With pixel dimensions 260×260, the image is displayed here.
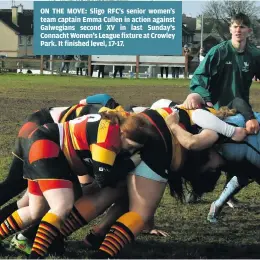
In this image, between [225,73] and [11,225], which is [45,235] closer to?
[11,225]

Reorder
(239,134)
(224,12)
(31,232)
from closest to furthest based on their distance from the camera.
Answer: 1. (239,134)
2. (31,232)
3. (224,12)

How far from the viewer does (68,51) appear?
47094 millimetres

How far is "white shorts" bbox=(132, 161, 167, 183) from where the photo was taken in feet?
18.0

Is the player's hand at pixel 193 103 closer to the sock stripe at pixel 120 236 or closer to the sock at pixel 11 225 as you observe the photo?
the sock stripe at pixel 120 236

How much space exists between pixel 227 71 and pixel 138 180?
2177 mm

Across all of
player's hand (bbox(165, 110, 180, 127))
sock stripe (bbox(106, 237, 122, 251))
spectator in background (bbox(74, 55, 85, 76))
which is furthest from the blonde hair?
spectator in background (bbox(74, 55, 85, 76))

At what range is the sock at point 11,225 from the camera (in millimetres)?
5738

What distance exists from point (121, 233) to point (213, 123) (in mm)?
1092

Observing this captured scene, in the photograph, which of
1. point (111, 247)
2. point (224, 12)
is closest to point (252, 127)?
point (111, 247)

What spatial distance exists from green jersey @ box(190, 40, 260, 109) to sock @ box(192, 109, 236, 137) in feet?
5.23

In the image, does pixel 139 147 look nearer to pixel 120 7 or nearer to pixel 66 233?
pixel 66 233

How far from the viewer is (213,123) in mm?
5543

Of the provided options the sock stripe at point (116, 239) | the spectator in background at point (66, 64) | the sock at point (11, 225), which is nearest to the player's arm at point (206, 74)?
the sock stripe at point (116, 239)

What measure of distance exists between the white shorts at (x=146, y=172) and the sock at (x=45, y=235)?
70 cm
